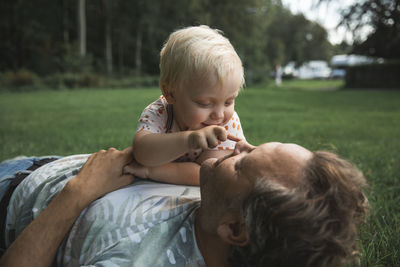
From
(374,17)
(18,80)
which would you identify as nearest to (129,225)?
(374,17)

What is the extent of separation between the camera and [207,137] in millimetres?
1605

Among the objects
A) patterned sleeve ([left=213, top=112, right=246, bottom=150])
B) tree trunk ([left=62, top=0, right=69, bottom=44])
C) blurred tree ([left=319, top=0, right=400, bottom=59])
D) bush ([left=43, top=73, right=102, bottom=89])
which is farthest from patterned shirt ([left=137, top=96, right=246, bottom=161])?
tree trunk ([left=62, top=0, right=69, bottom=44])

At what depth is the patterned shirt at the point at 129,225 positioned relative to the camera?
1401 mm

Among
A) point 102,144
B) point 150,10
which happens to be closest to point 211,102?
point 102,144

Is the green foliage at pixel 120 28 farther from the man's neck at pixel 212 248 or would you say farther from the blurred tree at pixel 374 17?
the man's neck at pixel 212 248

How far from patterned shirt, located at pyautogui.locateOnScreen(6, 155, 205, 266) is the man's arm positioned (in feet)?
0.15

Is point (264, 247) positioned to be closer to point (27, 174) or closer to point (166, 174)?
point (166, 174)

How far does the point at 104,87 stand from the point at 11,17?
15.9 metres

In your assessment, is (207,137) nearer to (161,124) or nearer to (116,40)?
(161,124)

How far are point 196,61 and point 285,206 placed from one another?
0.91 m

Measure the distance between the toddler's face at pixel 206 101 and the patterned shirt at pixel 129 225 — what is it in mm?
375

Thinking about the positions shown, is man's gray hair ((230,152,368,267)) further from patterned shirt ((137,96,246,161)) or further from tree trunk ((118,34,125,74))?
tree trunk ((118,34,125,74))

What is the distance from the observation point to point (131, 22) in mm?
35219

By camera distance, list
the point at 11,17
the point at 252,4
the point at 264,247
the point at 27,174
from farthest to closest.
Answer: the point at 252,4 < the point at 11,17 < the point at 27,174 < the point at 264,247
